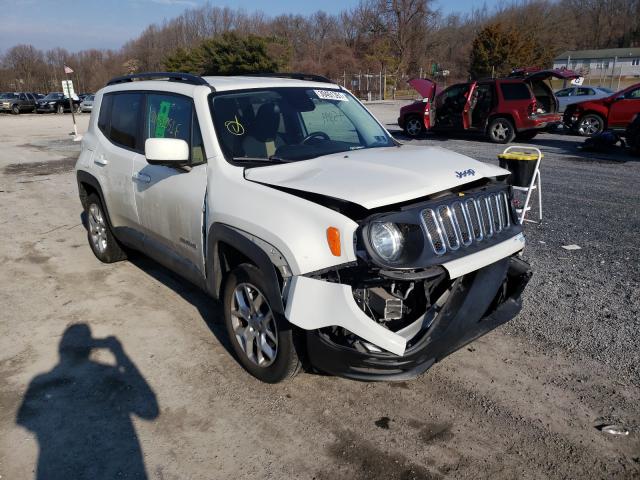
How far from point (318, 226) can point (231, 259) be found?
3.26 ft

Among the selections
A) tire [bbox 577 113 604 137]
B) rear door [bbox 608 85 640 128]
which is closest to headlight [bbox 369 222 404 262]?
rear door [bbox 608 85 640 128]

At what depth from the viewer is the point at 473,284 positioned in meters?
2.92

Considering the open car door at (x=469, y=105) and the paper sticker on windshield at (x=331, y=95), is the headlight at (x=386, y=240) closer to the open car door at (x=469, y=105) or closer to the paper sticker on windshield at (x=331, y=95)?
the paper sticker on windshield at (x=331, y=95)

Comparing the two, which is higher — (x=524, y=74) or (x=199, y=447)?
(x=524, y=74)

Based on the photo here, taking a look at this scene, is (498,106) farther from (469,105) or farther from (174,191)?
(174,191)

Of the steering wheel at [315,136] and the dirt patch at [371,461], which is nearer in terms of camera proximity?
the dirt patch at [371,461]

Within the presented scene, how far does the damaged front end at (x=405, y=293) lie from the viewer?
265 cm

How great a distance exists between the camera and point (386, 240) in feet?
8.87

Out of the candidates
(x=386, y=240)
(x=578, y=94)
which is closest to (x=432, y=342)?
(x=386, y=240)

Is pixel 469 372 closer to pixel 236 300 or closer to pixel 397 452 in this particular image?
pixel 397 452

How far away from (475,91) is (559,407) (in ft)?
45.0

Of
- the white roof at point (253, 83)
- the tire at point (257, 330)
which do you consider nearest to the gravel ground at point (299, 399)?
the tire at point (257, 330)

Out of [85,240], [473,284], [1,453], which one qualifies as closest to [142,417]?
[1,453]

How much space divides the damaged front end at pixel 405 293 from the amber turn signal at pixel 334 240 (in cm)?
10
